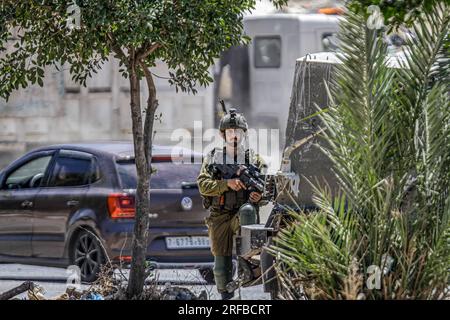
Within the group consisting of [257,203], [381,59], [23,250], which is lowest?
[23,250]

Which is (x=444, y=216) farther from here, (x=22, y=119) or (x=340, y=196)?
(x=22, y=119)

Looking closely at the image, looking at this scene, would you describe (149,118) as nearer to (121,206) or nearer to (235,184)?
(235,184)

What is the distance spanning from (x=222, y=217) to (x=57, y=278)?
437 cm

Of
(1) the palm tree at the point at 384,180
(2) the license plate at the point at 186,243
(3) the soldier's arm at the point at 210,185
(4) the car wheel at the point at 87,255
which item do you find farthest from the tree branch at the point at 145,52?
(2) the license plate at the point at 186,243

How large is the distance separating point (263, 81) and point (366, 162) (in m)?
15.8

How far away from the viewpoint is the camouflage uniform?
10.1 metres

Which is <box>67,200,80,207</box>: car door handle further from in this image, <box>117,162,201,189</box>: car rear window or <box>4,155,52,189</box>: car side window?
<box>4,155,52,189</box>: car side window

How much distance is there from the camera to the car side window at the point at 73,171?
43.6 ft

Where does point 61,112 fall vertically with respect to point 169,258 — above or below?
above

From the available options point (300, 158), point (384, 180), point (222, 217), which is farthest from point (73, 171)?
point (384, 180)

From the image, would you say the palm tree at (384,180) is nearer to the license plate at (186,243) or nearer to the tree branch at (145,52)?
the tree branch at (145,52)

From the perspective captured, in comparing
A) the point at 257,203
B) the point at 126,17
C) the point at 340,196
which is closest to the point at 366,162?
the point at 340,196

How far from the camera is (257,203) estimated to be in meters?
9.94

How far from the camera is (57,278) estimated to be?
1391 cm
